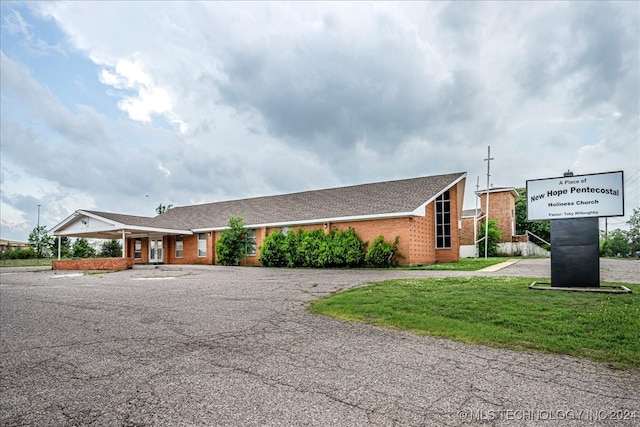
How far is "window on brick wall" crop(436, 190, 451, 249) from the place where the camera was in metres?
25.1

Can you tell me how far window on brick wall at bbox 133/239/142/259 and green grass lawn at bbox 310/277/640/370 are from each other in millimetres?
27496

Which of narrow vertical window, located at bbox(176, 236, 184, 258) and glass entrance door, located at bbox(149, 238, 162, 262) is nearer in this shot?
narrow vertical window, located at bbox(176, 236, 184, 258)

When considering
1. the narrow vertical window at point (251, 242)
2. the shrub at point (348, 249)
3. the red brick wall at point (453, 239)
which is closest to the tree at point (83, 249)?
the narrow vertical window at point (251, 242)

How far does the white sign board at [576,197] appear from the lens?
10117 mm

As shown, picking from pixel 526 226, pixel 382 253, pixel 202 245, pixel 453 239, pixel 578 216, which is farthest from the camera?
pixel 526 226

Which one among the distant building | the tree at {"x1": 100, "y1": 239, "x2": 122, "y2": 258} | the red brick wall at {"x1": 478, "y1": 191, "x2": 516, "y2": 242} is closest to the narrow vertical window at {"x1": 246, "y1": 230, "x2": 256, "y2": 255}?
the distant building

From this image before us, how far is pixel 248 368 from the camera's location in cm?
468

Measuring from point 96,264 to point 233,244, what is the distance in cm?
826

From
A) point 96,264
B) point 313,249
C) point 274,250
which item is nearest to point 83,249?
point 96,264

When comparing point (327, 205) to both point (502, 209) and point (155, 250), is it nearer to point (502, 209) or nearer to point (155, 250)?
point (155, 250)

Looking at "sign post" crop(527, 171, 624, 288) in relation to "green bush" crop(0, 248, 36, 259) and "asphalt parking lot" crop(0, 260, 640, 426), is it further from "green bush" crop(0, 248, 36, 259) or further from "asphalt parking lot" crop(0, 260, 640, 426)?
"green bush" crop(0, 248, 36, 259)

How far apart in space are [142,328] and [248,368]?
305cm

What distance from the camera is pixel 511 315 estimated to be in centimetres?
714

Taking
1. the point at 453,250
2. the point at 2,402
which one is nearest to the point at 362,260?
the point at 453,250
